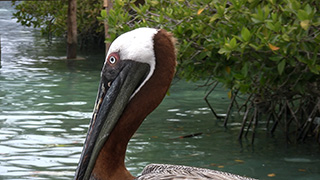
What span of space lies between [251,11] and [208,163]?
5.03ft

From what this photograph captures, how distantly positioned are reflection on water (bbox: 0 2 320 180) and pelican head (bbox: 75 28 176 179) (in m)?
2.43

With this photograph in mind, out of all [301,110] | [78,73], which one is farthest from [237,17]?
[78,73]

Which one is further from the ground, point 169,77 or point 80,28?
point 169,77

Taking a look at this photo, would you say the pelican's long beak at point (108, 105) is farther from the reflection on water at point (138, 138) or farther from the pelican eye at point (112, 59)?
the reflection on water at point (138, 138)

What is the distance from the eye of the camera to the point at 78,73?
1299cm

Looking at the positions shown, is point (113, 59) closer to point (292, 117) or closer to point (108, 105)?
point (108, 105)

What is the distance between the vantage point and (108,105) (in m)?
3.44

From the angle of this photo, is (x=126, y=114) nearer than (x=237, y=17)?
Yes

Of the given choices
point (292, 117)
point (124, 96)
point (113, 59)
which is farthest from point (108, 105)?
point (292, 117)

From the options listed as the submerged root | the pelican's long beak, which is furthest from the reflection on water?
the pelican's long beak

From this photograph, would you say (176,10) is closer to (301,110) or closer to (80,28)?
(301,110)

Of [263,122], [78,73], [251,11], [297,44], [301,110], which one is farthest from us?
[78,73]

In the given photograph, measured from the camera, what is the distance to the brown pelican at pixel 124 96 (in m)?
3.39

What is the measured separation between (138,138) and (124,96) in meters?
3.94
